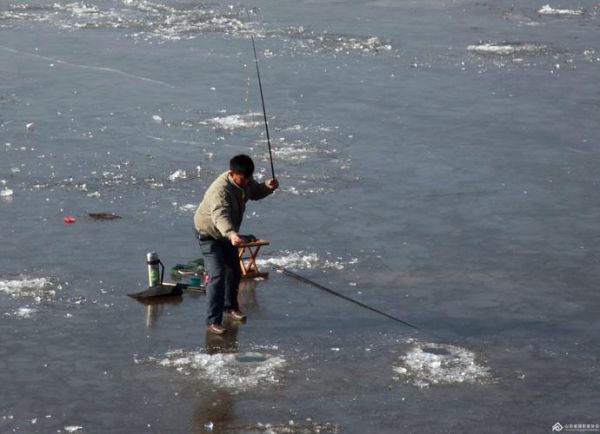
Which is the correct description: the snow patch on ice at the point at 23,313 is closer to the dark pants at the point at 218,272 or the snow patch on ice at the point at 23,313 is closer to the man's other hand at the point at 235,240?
the dark pants at the point at 218,272

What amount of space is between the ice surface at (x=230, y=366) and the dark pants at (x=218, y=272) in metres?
0.54

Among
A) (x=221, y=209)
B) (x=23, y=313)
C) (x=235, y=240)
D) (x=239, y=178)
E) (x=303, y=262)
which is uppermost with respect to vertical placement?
(x=239, y=178)

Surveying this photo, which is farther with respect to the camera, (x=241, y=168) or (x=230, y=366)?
(x=241, y=168)

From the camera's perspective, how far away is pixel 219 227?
10.2 m

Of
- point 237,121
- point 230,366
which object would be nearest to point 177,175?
point 237,121

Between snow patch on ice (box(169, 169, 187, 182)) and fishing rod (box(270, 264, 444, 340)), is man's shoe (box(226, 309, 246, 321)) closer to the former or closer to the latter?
fishing rod (box(270, 264, 444, 340))

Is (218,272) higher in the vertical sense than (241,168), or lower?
lower

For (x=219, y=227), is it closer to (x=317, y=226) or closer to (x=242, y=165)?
(x=242, y=165)

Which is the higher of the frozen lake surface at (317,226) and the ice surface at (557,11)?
the ice surface at (557,11)

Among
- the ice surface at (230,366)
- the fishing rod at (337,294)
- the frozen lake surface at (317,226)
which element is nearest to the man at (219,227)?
the frozen lake surface at (317,226)

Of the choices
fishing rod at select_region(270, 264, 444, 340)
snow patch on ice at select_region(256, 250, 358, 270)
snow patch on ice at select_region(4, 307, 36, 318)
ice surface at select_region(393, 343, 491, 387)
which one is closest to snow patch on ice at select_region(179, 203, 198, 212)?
snow patch on ice at select_region(256, 250, 358, 270)

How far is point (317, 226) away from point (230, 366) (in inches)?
150

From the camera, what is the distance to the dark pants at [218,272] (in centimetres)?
1041

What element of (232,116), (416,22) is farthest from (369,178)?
(416,22)
